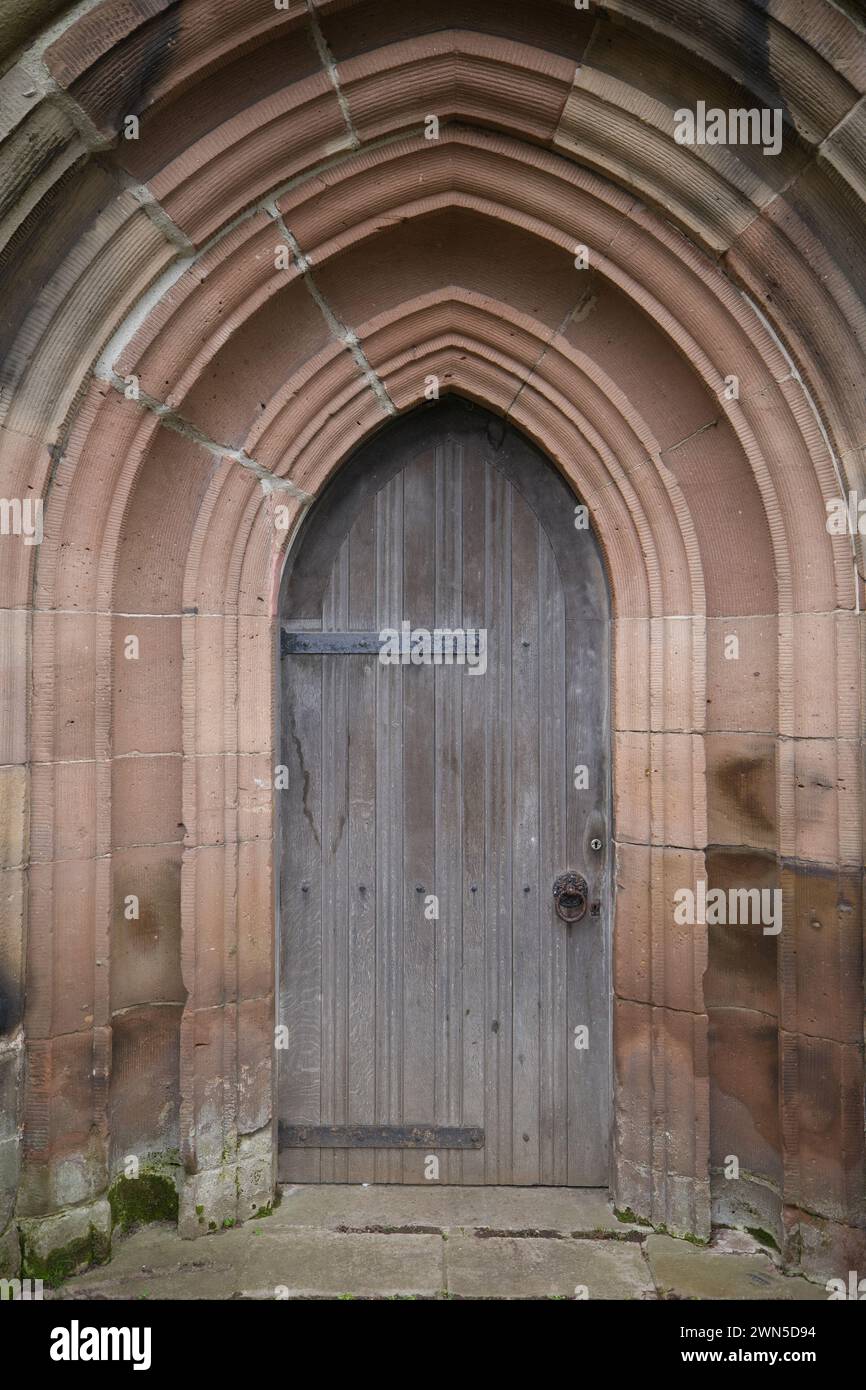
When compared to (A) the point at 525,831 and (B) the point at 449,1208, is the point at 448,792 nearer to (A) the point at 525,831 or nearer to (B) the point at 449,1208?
(A) the point at 525,831

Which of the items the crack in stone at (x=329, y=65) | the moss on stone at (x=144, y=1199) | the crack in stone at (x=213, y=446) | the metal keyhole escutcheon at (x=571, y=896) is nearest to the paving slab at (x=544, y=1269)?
the moss on stone at (x=144, y=1199)

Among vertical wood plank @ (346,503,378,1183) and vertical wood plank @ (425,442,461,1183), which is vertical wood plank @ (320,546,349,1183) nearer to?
vertical wood plank @ (346,503,378,1183)

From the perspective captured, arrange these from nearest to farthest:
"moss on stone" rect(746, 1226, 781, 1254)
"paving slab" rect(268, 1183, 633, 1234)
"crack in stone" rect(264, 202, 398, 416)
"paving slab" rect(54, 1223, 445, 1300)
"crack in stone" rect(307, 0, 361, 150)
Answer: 1. "crack in stone" rect(307, 0, 361, 150)
2. "paving slab" rect(54, 1223, 445, 1300)
3. "crack in stone" rect(264, 202, 398, 416)
4. "moss on stone" rect(746, 1226, 781, 1254)
5. "paving slab" rect(268, 1183, 633, 1234)

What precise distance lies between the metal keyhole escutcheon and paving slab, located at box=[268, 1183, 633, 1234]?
1062 millimetres

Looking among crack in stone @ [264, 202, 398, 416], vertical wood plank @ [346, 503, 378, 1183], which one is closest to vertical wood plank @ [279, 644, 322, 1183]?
vertical wood plank @ [346, 503, 378, 1183]

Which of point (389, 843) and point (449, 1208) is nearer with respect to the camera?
point (449, 1208)

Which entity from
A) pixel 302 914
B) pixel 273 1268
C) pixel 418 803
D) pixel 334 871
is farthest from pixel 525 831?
pixel 273 1268

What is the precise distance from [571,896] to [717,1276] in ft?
4.35

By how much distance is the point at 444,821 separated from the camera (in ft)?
11.4

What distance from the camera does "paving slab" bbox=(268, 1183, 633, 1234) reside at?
3.26 meters

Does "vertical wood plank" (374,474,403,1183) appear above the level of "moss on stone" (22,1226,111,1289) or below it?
above

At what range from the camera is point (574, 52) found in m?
2.81

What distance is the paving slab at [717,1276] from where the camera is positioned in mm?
2916

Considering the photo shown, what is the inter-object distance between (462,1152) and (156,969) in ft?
4.58
